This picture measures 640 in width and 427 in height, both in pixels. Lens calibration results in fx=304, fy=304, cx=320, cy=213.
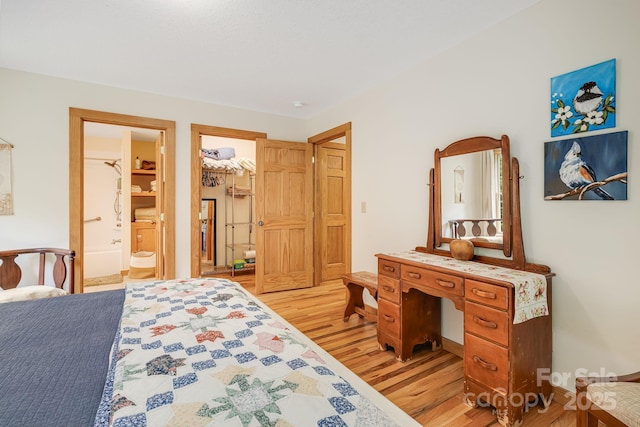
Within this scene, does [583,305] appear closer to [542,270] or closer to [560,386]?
[542,270]

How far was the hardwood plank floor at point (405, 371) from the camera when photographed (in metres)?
1.73

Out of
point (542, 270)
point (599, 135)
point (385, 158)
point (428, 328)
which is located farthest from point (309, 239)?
point (599, 135)

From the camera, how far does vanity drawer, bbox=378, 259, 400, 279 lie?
7.81 ft

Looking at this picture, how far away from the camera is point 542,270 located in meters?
1.89

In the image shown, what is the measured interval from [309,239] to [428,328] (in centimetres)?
225

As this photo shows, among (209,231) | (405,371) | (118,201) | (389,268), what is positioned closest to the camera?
(405,371)

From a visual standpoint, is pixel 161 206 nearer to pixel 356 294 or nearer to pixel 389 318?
pixel 356 294

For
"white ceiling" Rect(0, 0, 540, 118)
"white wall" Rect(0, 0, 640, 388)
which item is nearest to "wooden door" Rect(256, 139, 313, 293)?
"white wall" Rect(0, 0, 640, 388)

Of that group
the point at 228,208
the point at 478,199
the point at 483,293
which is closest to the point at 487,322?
the point at 483,293

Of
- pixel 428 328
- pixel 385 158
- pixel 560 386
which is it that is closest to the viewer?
pixel 560 386

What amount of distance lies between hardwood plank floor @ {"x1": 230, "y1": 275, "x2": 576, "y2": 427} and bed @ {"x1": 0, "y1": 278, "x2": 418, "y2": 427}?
13.9 inches

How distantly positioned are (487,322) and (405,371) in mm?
782

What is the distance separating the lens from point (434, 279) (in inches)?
82.0

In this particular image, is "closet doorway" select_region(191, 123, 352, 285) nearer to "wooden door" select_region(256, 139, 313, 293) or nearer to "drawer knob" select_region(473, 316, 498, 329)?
Answer: "wooden door" select_region(256, 139, 313, 293)
